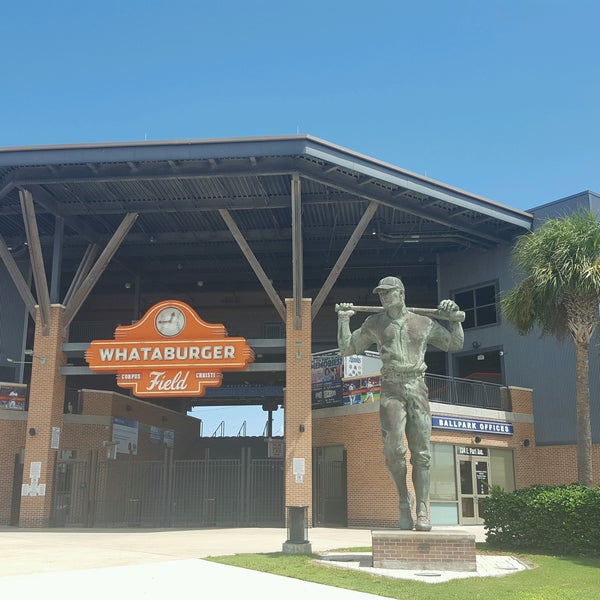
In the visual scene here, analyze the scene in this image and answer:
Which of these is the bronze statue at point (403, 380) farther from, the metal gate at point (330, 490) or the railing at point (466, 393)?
the metal gate at point (330, 490)

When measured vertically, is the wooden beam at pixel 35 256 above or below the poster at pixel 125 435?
above

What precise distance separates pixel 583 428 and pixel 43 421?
1712 centimetres

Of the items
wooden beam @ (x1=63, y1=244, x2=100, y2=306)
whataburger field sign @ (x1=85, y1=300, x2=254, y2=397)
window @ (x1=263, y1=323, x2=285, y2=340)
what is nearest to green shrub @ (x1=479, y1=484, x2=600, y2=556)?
whataburger field sign @ (x1=85, y1=300, x2=254, y2=397)

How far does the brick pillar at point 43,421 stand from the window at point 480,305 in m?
16.9

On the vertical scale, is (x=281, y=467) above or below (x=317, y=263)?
below

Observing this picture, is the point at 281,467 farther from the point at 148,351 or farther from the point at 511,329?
the point at 511,329

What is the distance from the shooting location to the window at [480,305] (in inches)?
1198

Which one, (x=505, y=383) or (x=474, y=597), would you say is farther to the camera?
(x=505, y=383)

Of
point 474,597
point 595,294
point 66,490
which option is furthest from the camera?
point 66,490

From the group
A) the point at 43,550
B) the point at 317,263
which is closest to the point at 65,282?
the point at 317,263

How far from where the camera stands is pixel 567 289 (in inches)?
706

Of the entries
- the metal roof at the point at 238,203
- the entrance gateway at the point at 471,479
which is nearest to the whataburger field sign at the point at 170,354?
the metal roof at the point at 238,203

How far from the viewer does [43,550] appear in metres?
14.5

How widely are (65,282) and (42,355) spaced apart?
14.8 metres
